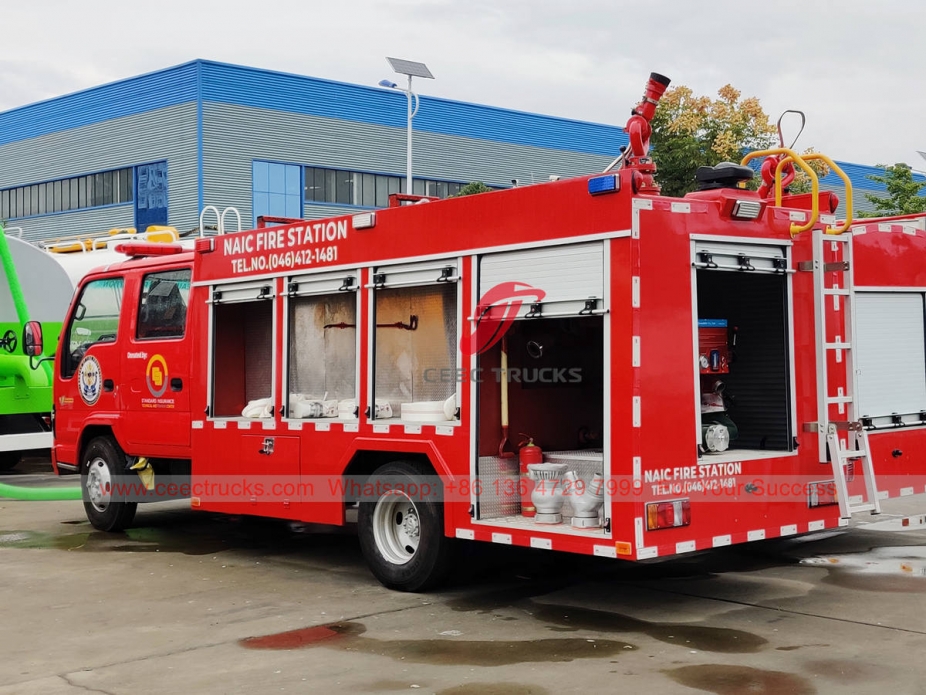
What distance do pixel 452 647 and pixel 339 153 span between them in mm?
38830

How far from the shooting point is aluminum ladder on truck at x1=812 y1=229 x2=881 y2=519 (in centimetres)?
779

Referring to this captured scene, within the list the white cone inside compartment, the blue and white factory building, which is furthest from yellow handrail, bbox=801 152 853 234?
the blue and white factory building

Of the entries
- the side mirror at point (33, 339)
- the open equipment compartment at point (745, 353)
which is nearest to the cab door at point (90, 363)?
the side mirror at point (33, 339)

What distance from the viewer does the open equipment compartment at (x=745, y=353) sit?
7.63 meters

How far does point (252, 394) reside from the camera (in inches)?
396

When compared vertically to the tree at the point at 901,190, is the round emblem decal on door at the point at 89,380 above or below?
below

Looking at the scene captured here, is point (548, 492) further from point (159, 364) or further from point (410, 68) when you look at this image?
point (410, 68)

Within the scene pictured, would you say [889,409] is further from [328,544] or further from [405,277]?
[328,544]

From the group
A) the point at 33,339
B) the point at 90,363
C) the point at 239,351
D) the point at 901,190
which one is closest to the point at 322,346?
the point at 239,351

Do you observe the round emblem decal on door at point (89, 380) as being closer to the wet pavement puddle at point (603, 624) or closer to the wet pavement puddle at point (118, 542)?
the wet pavement puddle at point (118, 542)

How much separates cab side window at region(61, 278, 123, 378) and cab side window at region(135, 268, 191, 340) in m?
0.42

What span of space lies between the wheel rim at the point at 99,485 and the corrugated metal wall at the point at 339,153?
30.1 m

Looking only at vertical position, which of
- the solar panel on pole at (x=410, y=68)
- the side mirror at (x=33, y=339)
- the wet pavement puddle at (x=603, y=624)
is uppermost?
the solar panel on pole at (x=410, y=68)

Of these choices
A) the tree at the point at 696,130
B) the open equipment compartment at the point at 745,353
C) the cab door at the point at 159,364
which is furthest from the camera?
the tree at the point at 696,130
